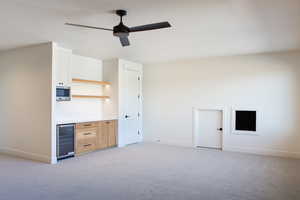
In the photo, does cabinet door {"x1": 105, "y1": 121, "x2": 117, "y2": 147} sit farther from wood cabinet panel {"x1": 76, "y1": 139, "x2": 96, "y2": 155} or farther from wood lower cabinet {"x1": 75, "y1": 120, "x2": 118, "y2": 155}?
wood cabinet panel {"x1": 76, "y1": 139, "x2": 96, "y2": 155}

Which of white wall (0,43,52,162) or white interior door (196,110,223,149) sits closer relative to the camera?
white wall (0,43,52,162)

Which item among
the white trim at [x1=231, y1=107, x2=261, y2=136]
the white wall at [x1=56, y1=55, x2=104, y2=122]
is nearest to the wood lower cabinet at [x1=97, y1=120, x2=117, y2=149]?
the white wall at [x1=56, y1=55, x2=104, y2=122]

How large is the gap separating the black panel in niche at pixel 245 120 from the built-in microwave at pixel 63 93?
14.7ft

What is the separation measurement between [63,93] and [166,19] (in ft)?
10.2

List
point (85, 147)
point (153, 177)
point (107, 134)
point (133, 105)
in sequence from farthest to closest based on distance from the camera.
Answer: point (133, 105), point (107, 134), point (85, 147), point (153, 177)

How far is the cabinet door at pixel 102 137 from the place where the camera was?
640 centimetres

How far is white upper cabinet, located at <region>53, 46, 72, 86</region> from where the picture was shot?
17.5 ft

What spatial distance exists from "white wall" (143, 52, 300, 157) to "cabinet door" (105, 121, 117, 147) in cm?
139

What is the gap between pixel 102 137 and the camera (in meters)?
6.49

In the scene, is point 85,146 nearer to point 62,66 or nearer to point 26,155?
point 26,155

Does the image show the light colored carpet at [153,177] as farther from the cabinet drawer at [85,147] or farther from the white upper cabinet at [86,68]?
the white upper cabinet at [86,68]

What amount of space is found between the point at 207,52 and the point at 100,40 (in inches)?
109

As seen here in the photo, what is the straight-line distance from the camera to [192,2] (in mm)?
3061

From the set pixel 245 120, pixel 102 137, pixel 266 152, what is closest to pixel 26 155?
pixel 102 137
